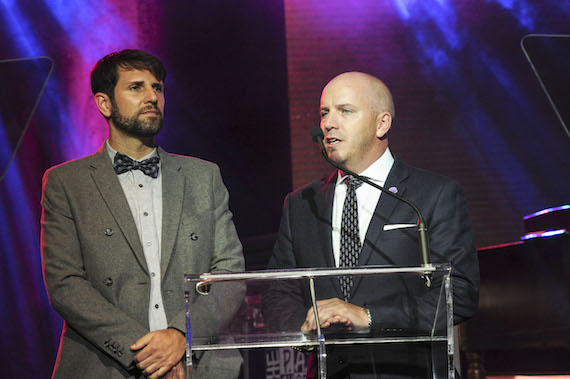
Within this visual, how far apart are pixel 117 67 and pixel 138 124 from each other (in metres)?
0.29

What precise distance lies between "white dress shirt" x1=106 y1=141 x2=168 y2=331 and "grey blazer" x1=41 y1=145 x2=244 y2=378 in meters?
0.03

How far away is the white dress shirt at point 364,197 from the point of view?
271cm

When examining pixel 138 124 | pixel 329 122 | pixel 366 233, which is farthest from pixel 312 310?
pixel 138 124

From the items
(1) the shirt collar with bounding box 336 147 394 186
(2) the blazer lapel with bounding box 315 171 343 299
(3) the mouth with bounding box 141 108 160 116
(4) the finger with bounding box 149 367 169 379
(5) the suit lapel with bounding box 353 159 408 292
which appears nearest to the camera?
(4) the finger with bounding box 149 367 169 379

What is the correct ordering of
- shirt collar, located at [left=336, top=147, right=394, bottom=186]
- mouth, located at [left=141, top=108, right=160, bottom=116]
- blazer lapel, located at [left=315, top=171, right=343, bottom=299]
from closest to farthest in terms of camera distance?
1. blazer lapel, located at [left=315, top=171, right=343, bottom=299]
2. shirt collar, located at [left=336, top=147, right=394, bottom=186]
3. mouth, located at [left=141, top=108, right=160, bottom=116]

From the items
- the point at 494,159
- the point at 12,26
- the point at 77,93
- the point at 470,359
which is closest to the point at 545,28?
the point at 494,159

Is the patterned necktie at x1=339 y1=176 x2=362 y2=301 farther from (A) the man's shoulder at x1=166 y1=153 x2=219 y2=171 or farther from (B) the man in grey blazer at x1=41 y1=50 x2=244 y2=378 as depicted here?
(A) the man's shoulder at x1=166 y1=153 x2=219 y2=171

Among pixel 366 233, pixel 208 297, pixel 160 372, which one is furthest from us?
pixel 366 233

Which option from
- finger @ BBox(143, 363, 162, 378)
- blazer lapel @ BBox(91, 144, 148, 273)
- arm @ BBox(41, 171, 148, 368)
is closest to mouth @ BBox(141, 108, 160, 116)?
blazer lapel @ BBox(91, 144, 148, 273)

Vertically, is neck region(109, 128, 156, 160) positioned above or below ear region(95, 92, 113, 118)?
below

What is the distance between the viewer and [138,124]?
2949 millimetres

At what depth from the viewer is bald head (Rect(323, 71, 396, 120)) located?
9.64ft

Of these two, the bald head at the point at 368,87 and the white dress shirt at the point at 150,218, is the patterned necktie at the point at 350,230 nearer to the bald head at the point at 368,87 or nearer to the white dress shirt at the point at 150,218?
the bald head at the point at 368,87

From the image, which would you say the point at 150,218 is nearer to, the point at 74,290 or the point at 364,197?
the point at 74,290
